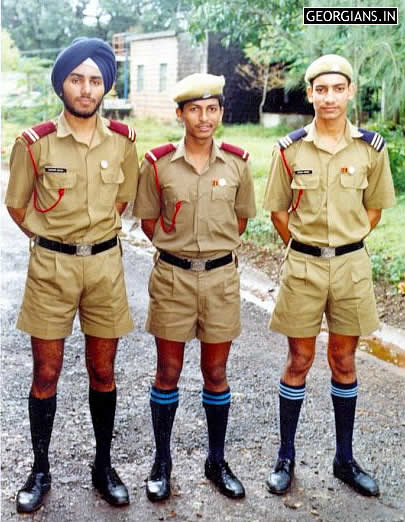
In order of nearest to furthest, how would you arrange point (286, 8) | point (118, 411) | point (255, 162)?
point (118, 411), point (286, 8), point (255, 162)

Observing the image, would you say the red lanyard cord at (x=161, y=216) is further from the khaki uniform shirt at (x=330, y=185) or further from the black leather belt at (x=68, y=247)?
the khaki uniform shirt at (x=330, y=185)

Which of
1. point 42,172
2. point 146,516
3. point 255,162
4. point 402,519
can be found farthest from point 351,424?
point 255,162

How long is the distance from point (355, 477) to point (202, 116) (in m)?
1.86

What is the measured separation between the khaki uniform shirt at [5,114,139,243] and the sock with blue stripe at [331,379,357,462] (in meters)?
1.38

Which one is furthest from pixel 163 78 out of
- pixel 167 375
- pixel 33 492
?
pixel 33 492

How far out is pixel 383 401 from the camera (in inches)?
198

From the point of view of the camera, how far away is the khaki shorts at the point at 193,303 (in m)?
3.65

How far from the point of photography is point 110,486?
3672mm

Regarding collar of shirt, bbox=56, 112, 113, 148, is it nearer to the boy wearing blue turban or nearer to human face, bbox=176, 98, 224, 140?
the boy wearing blue turban

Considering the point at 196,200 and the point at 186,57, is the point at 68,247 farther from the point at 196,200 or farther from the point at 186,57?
the point at 186,57

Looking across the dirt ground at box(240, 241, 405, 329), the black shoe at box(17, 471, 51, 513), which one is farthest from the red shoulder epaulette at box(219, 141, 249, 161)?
the dirt ground at box(240, 241, 405, 329)

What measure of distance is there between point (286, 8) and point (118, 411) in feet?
22.3

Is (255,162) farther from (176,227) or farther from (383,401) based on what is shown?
(176,227)

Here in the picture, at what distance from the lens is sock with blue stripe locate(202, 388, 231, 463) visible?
3.80 m
